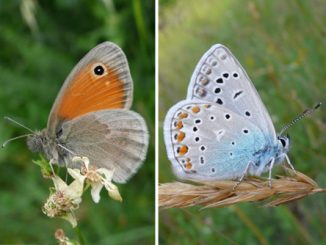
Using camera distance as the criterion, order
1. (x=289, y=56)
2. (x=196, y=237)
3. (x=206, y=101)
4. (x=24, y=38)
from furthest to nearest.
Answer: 1. (x=24, y=38)
2. (x=289, y=56)
3. (x=196, y=237)
4. (x=206, y=101)

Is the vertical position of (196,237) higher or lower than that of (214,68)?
lower

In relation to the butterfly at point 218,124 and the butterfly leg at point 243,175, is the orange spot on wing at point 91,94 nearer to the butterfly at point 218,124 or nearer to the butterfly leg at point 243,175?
the butterfly at point 218,124

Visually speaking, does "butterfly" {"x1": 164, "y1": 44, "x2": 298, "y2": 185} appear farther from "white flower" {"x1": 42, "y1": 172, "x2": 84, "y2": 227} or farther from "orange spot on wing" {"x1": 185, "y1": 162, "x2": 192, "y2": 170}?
"white flower" {"x1": 42, "y1": 172, "x2": 84, "y2": 227}

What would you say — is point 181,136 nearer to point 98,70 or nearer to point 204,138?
point 204,138

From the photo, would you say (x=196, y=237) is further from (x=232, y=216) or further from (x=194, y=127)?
(x=194, y=127)

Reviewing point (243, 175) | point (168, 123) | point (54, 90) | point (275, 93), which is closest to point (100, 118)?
point (168, 123)

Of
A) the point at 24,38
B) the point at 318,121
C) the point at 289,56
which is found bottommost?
the point at 318,121

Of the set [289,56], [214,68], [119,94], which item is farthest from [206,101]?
[289,56]

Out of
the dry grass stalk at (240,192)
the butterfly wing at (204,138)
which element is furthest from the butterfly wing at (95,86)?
the dry grass stalk at (240,192)
